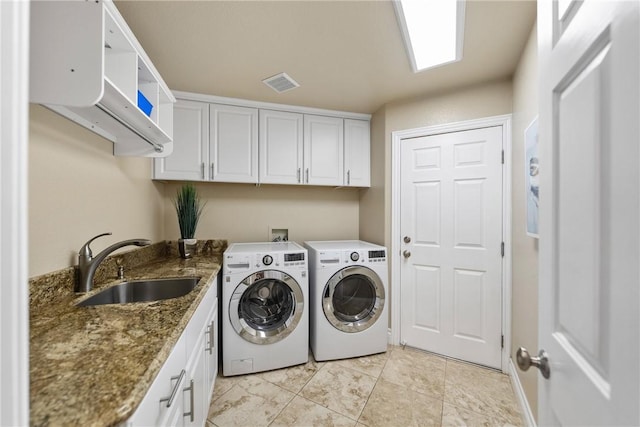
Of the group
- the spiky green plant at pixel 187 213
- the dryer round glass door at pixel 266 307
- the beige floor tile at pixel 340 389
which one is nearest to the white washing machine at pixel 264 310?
the dryer round glass door at pixel 266 307

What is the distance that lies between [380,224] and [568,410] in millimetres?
1930

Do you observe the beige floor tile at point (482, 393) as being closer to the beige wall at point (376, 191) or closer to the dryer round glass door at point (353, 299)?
the dryer round glass door at point (353, 299)

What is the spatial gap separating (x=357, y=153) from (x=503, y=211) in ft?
4.49

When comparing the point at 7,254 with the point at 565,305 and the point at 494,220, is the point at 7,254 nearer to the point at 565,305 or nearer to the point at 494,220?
the point at 565,305

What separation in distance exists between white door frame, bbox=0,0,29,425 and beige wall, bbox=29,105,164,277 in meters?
0.93

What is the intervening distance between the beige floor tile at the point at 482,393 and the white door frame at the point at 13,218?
2.08 m

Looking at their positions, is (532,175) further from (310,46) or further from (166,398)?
(166,398)

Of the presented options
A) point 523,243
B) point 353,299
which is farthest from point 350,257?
point 523,243

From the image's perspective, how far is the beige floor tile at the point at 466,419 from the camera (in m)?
1.48

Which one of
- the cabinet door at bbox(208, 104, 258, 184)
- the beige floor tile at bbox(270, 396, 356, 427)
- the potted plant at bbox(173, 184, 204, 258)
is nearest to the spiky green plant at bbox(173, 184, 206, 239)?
the potted plant at bbox(173, 184, 204, 258)

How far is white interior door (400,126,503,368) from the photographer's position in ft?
6.48

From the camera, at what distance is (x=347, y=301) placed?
2.19 m

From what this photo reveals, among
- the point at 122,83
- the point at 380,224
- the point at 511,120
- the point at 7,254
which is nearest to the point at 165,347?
the point at 7,254

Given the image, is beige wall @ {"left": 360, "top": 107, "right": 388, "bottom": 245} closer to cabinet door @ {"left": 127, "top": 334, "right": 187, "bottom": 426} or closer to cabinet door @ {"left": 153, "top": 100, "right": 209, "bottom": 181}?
cabinet door @ {"left": 153, "top": 100, "right": 209, "bottom": 181}
